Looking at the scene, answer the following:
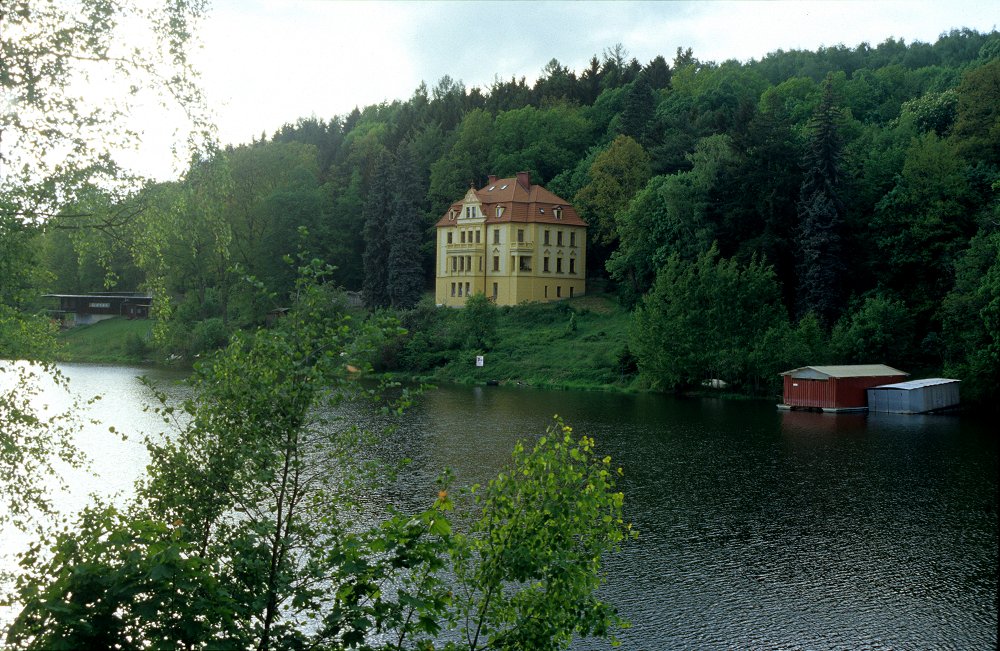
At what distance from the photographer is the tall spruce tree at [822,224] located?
57.7m

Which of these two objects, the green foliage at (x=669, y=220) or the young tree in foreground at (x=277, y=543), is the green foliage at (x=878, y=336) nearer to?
the green foliage at (x=669, y=220)

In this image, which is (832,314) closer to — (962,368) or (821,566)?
(962,368)

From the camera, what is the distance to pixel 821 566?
21047 millimetres

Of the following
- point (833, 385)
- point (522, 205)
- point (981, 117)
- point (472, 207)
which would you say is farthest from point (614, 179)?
point (833, 385)

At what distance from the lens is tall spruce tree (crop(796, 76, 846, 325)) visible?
57656 millimetres

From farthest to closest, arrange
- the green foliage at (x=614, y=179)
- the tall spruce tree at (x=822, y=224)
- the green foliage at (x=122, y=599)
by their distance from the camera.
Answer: the green foliage at (x=614, y=179), the tall spruce tree at (x=822, y=224), the green foliage at (x=122, y=599)

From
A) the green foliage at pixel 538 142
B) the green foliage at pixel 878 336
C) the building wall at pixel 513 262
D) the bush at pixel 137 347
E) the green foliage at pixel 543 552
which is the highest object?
the green foliage at pixel 538 142

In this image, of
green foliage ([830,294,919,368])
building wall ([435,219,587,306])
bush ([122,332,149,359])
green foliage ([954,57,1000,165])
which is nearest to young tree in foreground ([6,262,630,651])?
green foliage ([830,294,919,368])

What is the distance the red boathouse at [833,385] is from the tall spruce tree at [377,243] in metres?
38.1

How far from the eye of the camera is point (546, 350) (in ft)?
222

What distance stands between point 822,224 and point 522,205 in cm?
3062

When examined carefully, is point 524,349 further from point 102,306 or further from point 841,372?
point 102,306

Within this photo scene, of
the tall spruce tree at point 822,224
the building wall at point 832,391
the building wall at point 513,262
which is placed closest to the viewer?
the building wall at point 832,391

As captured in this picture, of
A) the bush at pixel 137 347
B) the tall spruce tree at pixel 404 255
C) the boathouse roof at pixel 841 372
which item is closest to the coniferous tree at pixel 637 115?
the tall spruce tree at pixel 404 255
